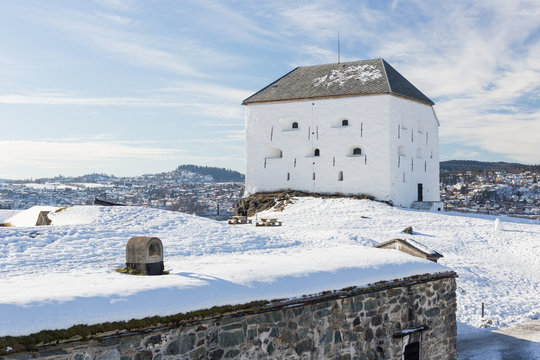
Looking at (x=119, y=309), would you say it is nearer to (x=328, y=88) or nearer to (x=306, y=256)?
(x=306, y=256)

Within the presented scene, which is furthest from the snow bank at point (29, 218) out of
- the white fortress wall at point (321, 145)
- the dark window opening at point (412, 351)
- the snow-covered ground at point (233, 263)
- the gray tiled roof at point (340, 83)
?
the gray tiled roof at point (340, 83)

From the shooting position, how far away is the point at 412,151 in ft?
108

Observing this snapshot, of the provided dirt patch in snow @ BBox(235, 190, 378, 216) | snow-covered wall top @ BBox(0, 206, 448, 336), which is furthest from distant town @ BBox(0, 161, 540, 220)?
snow-covered wall top @ BBox(0, 206, 448, 336)

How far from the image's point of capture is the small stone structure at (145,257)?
6.48 meters

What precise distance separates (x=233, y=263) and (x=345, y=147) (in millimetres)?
25426

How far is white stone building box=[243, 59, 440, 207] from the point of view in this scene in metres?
31.1

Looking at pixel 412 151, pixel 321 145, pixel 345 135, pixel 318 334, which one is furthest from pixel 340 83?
pixel 318 334

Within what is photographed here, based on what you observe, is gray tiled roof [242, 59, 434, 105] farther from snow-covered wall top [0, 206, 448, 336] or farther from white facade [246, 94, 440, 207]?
snow-covered wall top [0, 206, 448, 336]

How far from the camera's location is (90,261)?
10367 mm

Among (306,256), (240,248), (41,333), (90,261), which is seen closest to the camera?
(41,333)

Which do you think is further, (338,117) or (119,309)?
(338,117)

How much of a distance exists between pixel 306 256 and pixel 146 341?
3263 millimetres

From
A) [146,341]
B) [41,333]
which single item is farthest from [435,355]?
[41,333]

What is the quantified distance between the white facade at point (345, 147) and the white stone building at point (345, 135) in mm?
58
